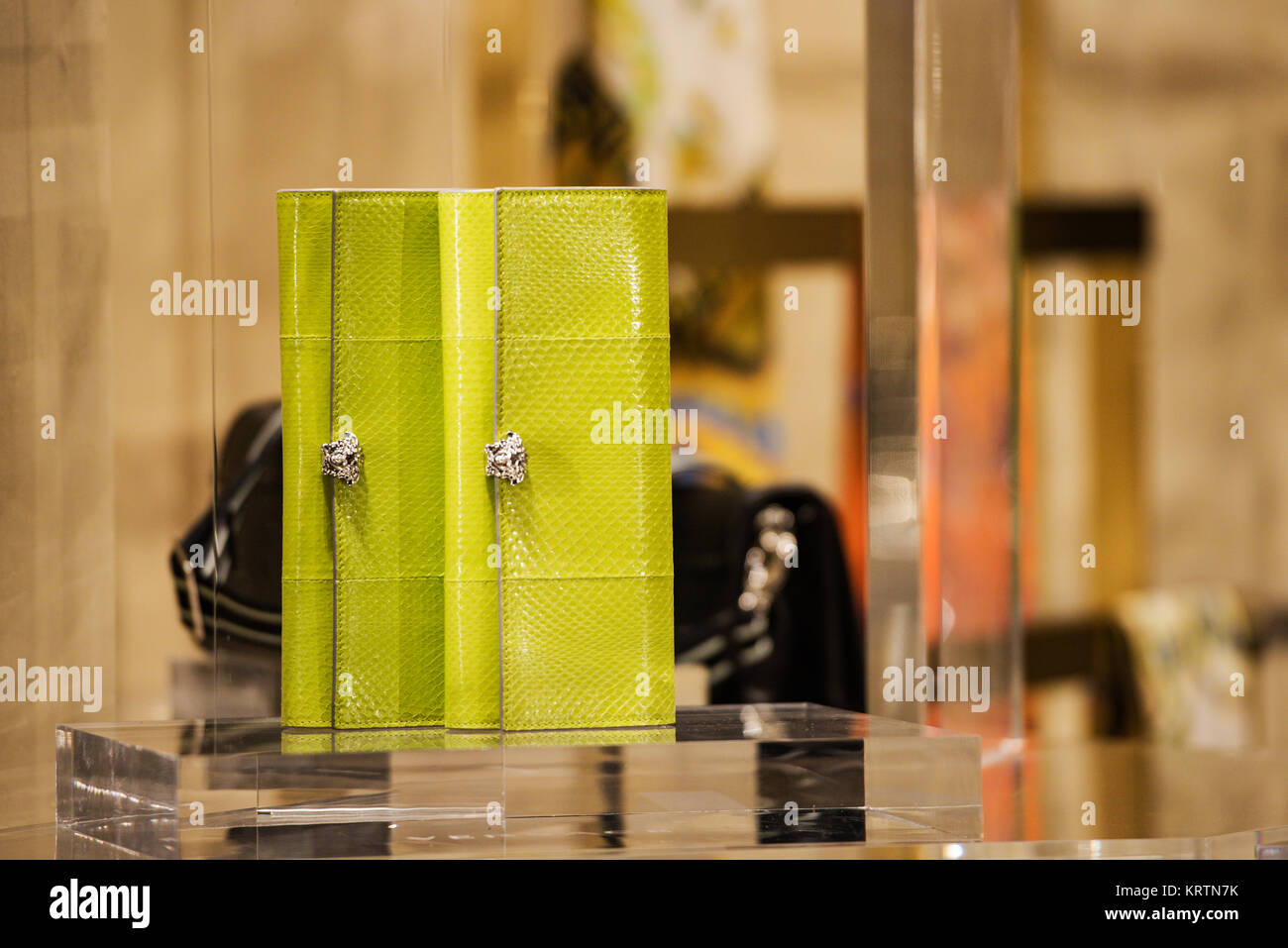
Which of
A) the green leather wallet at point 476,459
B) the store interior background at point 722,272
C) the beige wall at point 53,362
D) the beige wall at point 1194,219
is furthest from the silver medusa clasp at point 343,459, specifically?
the beige wall at point 1194,219

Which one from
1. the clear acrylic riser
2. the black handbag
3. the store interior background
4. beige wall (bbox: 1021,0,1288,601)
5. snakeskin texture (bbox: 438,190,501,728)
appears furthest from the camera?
beige wall (bbox: 1021,0,1288,601)

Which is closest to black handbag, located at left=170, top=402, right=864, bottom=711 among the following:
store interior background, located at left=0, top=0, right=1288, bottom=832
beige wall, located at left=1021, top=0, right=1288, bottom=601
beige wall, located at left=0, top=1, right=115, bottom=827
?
store interior background, located at left=0, top=0, right=1288, bottom=832

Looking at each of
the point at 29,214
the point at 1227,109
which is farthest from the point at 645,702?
the point at 1227,109

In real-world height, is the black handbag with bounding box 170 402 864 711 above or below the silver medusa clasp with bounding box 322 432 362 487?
below

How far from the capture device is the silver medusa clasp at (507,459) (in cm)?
147

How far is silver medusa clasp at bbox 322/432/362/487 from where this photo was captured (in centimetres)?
153

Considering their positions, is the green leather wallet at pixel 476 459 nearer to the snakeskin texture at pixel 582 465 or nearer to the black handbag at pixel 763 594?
the snakeskin texture at pixel 582 465

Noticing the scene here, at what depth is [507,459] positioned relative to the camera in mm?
1471

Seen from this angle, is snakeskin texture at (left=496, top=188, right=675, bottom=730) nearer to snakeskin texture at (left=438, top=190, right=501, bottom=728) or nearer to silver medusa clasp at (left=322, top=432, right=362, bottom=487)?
snakeskin texture at (left=438, top=190, right=501, bottom=728)

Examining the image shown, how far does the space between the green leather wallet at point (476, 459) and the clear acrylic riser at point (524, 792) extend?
2.7 inches

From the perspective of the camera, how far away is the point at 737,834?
4.74ft

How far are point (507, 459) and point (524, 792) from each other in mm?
373

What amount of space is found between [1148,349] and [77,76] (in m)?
2.14

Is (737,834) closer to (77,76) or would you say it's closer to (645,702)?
(645,702)
